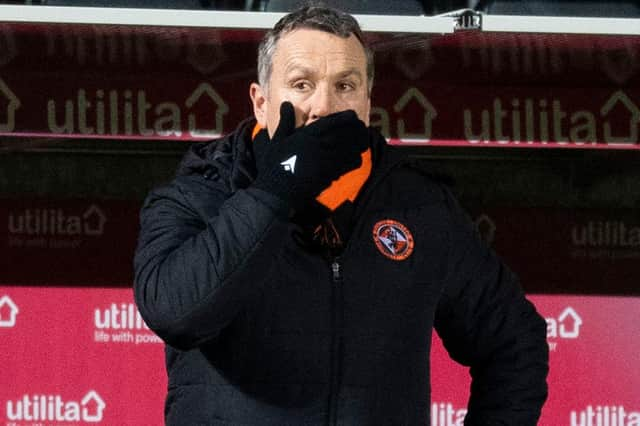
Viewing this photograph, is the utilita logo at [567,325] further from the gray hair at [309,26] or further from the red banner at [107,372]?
the gray hair at [309,26]

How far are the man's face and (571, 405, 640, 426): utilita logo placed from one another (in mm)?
1756

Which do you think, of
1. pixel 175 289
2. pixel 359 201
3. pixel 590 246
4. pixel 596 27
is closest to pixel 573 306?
pixel 590 246

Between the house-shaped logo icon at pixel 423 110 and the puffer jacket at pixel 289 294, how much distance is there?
4.44ft

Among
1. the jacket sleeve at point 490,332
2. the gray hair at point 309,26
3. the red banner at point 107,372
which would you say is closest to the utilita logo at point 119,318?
the red banner at point 107,372

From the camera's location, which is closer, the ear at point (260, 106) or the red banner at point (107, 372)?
the ear at point (260, 106)

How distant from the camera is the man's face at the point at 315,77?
183cm

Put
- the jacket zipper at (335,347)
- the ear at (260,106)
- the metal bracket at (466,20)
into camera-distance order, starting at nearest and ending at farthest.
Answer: the jacket zipper at (335,347)
the ear at (260,106)
the metal bracket at (466,20)

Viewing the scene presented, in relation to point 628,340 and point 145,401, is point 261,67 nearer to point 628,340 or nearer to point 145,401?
point 145,401

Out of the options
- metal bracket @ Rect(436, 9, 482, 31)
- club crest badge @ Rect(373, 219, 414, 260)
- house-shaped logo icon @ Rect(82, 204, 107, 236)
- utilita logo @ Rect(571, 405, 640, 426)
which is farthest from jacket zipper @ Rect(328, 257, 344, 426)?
utilita logo @ Rect(571, 405, 640, 426)

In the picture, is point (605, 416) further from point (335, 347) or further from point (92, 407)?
point (335, 347)

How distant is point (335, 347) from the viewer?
1807 millimetres

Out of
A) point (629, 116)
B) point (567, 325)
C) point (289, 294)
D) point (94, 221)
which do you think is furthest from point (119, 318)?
point (289, 294)

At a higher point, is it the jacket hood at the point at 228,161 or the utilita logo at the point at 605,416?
the jacket hood at the point at 228,161

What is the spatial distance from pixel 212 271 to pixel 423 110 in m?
1.75
